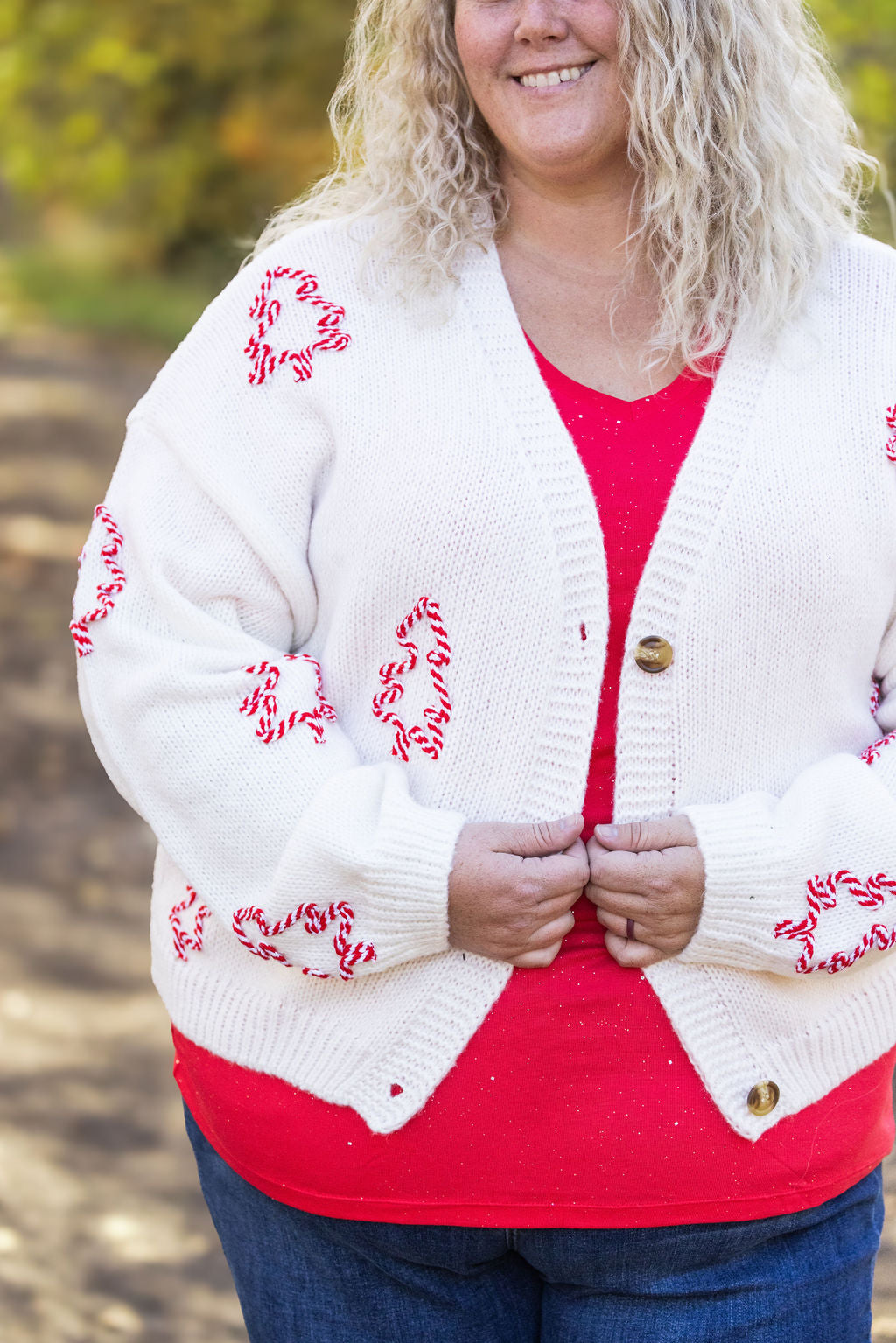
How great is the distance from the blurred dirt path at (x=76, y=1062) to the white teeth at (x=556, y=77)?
5.05ft

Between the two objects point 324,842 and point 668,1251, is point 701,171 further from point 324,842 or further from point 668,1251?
point 668,1251

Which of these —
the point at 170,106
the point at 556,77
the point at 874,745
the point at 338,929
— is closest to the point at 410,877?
the point at 338,929

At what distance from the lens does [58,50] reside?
7.26m

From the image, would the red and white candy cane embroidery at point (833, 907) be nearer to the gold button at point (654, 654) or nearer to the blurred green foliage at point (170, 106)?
the gold button at point (654, 654)

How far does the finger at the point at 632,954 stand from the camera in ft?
5.21

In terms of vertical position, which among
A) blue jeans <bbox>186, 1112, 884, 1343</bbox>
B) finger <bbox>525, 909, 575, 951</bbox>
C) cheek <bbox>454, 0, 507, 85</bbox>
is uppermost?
cheek <bbox>454, 0, 507, 85</bbox>

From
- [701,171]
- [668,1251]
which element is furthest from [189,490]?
[668,1251]

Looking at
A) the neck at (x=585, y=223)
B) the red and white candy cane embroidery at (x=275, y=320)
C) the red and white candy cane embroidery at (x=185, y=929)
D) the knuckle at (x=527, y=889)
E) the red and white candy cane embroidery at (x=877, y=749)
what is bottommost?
the red and white candy cane embroidery at (x=185, y=929)

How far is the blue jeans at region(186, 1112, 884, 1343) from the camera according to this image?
161 centimetres

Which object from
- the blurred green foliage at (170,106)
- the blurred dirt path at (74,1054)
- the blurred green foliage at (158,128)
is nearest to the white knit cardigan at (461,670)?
the blurred dirt path at (74,1054)

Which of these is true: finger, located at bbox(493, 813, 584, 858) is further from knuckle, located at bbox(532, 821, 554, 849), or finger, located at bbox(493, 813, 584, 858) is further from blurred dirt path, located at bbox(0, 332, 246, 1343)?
blurred dirt path, located at bbox(0, 332, 246, 1343)

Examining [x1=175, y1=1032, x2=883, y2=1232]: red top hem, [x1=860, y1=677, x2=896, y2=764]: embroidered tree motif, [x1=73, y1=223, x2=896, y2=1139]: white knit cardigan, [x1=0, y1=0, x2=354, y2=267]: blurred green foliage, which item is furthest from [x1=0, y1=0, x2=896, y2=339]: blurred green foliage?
[x1=175, y1=1032, x2=883, y2=1232]: red top hem

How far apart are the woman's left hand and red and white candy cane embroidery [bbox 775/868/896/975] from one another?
0.34 ft

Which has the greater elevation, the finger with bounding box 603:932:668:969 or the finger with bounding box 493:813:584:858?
the finger with bounding box 493:813:584:858
